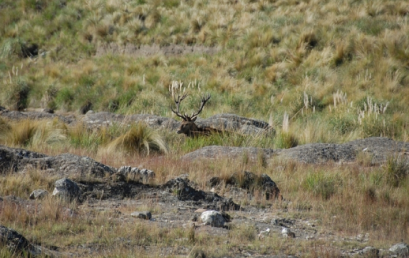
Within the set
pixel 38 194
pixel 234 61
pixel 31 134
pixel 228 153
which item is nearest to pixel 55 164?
pixel 38 194

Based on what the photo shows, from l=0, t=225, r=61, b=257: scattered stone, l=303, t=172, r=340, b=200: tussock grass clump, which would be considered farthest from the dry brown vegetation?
l=0, t=225, r=61, b=257: scattered stone

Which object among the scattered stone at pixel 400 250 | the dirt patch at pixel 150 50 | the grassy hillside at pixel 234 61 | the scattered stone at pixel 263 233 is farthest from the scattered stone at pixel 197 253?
the dirt patch at pixel 150 50

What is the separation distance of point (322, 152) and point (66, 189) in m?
4.76

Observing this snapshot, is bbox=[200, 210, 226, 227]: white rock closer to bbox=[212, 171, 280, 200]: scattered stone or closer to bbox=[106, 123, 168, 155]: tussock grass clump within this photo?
bbox=[212, 171, 280, 200]: scattered stone

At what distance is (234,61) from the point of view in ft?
60.3

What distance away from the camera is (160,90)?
57.0ft

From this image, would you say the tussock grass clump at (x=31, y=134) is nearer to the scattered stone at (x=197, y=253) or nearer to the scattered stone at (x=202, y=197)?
the scattered stone at (x=202, y=197)

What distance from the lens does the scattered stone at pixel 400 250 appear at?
4.36m

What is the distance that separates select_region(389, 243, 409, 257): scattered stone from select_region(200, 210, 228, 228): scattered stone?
1.62 metres

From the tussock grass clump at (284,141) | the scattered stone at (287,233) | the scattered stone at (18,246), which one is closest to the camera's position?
the scattered stone at (18,246)


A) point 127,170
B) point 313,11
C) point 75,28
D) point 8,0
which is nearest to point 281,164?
point 127,170

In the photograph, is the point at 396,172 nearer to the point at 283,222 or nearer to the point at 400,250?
the point at 283,222

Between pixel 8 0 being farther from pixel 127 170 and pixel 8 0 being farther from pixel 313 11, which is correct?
pixel 127 170

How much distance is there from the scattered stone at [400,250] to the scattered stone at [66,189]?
3.33 meters
